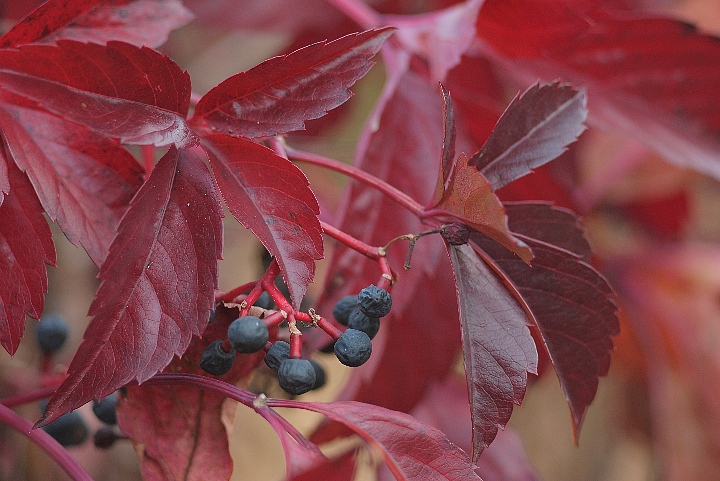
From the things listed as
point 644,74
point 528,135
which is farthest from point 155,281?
point 644,74

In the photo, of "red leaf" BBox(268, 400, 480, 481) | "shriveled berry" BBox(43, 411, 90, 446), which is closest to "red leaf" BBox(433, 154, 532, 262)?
"red leaf" BBox(268, 400, 480, 481)

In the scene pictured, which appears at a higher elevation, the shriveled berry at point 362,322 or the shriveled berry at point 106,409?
the shriveled berry at point 362,322

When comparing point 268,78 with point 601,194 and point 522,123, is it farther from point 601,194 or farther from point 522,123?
point 601,194

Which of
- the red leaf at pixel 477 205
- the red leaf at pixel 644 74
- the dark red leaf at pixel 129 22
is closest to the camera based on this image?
the red leaf at pixel 477 205

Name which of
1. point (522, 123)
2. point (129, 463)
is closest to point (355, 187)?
point (522, 123)

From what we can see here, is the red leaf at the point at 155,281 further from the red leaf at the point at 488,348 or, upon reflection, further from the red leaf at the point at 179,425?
the red leaf at the point at 488,348

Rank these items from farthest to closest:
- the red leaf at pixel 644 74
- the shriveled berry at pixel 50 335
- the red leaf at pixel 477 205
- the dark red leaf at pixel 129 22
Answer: the red leaf at pixel 644 74, the shriveled berry at pixel 50 335, the dark red leaf at pixel 129 22, the red leaf at pixel 477 205

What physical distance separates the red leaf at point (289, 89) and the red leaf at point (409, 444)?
184 millimetres

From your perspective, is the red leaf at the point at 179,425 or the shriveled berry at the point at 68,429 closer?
the red leaf at the point at 179,425

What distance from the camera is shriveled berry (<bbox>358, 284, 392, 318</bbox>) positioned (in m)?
0.43

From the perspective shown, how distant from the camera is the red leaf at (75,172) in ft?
1.52

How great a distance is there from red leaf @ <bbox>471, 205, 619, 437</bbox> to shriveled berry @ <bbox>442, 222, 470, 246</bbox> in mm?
25

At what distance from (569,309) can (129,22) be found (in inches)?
15.7

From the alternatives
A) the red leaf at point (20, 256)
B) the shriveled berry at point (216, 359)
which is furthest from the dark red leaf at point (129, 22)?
the shriveled berry at point (216, 359)
